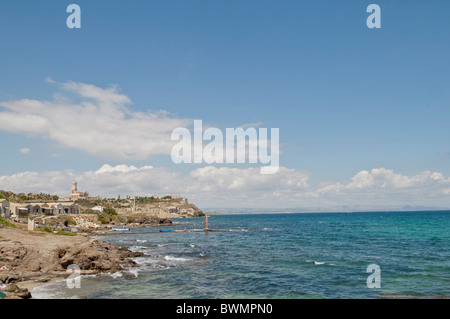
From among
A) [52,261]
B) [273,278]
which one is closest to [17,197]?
[52,261]

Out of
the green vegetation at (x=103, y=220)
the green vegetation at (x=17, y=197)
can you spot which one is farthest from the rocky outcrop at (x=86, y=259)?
the green vegetation at (x=17, y=197)

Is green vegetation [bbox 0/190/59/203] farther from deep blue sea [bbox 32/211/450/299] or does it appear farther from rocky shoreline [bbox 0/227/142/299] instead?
deep blue sea [bbox 32/211/450/299]

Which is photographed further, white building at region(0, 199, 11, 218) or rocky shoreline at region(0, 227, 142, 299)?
white building at region(0, 199, 11, 218)

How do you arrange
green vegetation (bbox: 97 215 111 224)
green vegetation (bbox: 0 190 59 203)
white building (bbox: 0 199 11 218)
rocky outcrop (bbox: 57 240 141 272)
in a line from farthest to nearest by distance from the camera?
green vegetation (bbox: 0 190 59 203), green vegetation (bbox: 97 215 111 224), white building (bbox: 0 199 11 218), rocky outcrop (bbox: 57 240 141 272)

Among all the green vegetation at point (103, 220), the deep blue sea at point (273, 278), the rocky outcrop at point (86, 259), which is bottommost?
the green vegetation at point (103, 220)

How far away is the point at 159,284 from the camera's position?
28.8 m

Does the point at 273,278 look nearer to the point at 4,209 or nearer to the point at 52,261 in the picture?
the point at 52,261

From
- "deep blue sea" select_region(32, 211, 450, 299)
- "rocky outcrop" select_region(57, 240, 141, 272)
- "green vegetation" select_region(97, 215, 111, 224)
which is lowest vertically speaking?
"green vegetation" select_region(97, 215, 111, 224)

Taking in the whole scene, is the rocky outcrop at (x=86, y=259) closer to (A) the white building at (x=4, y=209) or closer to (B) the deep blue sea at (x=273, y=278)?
(B) the deep blue sea at (x=273, y=278)

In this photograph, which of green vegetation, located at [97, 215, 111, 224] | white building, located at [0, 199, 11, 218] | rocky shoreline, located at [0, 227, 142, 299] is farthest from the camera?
green vegetation, located at [97, 215, 111, 224]

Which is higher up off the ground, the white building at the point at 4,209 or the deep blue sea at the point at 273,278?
the white building at the point at 4,209

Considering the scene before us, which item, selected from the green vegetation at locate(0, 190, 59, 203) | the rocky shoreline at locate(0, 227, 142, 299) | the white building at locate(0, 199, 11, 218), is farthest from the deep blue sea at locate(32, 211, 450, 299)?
the green vegetation at locate(0, 190, 59, 203)

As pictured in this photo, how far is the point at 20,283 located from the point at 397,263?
43.2 meters
